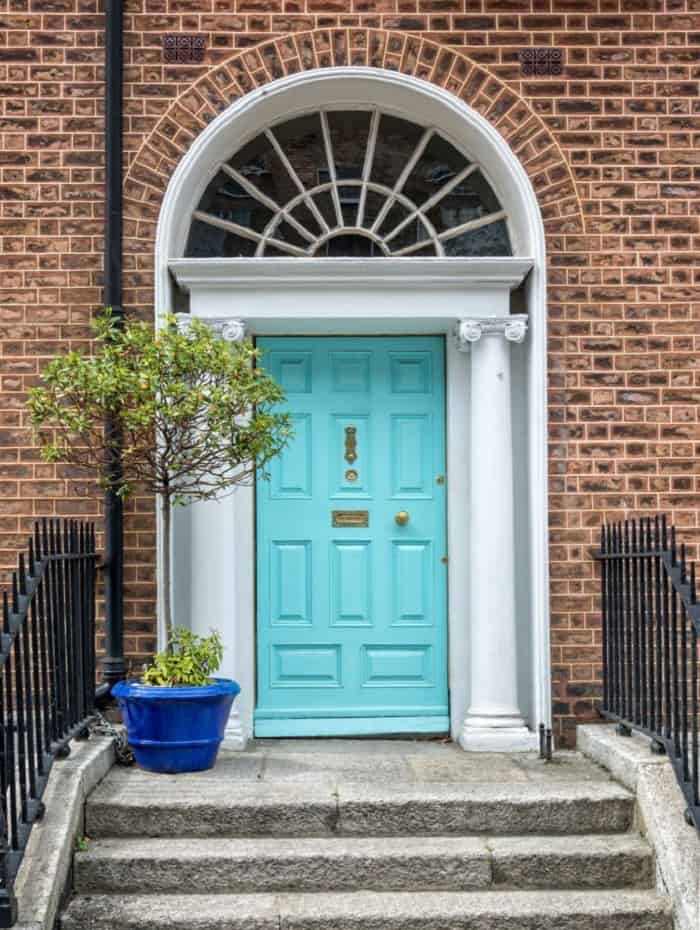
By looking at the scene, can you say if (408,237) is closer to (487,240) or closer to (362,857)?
(487,240)

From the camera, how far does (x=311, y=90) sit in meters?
6.31

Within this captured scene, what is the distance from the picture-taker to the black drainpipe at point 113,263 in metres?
6.03

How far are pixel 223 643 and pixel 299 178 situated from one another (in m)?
2.51

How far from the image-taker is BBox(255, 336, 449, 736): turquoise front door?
645cm

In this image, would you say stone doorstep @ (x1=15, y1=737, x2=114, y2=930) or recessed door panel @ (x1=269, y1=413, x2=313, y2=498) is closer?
stone doorstep @ (x1=15, y1=737, x2=114, y2=930)

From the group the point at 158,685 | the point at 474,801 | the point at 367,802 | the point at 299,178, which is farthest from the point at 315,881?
the point at 299,178

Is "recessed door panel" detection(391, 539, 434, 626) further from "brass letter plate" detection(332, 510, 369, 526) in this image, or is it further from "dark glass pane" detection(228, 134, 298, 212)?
"dark glass pane" detection(228, 134, 298, 212)

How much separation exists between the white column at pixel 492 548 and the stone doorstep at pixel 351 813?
105cm

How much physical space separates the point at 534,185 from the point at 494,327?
30.5 inches

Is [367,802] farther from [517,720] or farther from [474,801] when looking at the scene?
[517,720]

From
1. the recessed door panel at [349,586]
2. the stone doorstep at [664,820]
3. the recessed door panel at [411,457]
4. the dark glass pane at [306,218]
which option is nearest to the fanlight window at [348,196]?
the dark glass pane at [306,218]

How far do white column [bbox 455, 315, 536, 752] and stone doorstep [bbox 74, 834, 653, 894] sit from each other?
1356 millimetres

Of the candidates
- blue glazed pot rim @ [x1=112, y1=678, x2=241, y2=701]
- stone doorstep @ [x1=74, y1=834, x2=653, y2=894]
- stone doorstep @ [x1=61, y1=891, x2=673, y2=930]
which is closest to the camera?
stone doorstep @ [x1=61, y1=891, x2=673, y2=930]

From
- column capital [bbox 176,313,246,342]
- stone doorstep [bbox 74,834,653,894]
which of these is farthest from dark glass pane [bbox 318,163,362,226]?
stone doorstep [bbox 74,834,653,894]
